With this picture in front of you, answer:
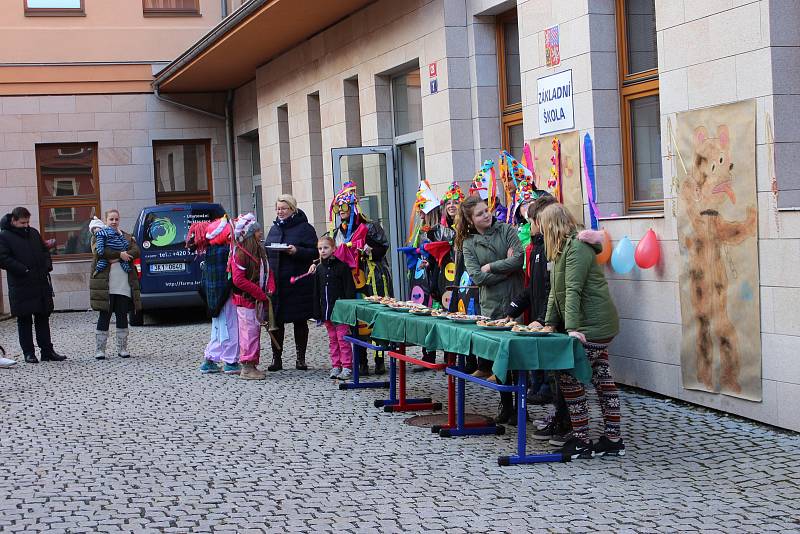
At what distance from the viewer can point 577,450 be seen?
7605 mm

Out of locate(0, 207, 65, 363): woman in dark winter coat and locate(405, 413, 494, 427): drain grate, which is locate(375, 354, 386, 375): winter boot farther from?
locate(0, 207, 65, 363): woman in dark winter coat

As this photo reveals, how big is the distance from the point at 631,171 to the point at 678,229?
1490 mm

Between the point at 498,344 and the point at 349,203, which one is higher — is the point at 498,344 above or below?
below

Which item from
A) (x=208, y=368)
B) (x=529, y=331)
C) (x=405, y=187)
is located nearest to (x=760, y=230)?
(x=529, y=331)

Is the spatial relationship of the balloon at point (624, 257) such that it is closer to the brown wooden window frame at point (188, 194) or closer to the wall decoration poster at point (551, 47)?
the wall decoration poster at point (551, 47)

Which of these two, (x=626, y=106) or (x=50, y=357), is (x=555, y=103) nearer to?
(x=626, y=106)

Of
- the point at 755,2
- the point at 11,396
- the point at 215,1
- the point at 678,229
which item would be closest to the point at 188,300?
the point at 11,396

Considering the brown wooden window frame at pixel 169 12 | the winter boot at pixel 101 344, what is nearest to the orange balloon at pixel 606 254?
the winter boot at pixel 101 344

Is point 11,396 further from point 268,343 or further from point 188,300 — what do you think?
point 188,300

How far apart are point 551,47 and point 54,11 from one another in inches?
642

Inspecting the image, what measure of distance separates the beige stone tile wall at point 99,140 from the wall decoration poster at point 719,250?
1774 centimetres

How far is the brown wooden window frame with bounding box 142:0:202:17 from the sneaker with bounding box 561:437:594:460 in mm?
19900

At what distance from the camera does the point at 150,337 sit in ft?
57.3

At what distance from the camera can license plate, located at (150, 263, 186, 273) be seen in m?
18.8
